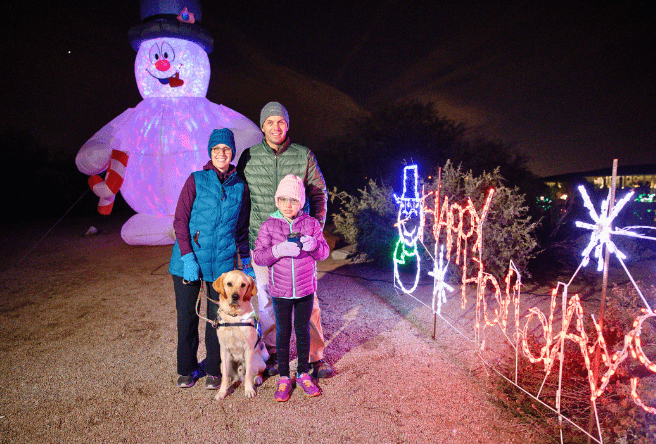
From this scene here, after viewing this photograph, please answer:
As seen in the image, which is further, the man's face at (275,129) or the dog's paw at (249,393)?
the man's face at (275,129)

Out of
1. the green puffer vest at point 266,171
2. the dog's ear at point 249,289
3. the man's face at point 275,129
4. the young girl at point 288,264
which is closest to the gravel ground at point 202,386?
the young girl at point 288,264

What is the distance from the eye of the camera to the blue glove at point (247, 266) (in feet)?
10.2

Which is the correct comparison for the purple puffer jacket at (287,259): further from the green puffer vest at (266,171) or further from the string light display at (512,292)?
the string light display at (512,292)

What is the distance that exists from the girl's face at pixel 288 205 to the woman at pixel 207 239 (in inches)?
15.3

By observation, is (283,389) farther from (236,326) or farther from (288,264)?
(288,264)

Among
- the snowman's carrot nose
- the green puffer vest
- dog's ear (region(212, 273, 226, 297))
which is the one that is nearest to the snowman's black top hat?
the snowman's carrot nose

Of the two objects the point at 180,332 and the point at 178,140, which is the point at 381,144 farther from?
the point at 180,332

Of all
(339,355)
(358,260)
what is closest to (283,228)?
(339,355)

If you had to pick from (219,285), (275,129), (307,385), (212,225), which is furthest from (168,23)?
(307,385)

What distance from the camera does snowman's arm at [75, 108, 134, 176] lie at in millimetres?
6832

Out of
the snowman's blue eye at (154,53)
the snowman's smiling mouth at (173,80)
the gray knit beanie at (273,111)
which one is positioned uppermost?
the snowman's blue eye at (154,53)

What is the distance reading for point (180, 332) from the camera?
121 inches

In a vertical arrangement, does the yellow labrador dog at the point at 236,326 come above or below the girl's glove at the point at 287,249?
below

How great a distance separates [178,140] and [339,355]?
5602 mm
